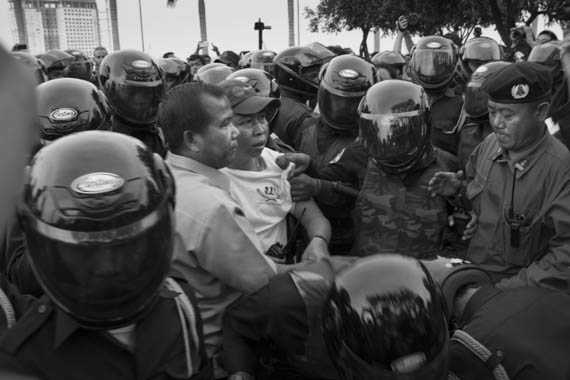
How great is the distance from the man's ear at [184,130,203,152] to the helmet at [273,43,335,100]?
313 cm

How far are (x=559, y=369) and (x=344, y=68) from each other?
9.90ft

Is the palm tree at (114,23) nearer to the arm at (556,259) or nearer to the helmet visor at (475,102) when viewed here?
the helmet visor at (475,102)

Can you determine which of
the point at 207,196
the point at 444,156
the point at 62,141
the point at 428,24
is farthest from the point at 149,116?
the point at 428,24

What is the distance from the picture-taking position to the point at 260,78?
4.78m

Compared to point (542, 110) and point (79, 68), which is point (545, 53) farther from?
point (79, 68)

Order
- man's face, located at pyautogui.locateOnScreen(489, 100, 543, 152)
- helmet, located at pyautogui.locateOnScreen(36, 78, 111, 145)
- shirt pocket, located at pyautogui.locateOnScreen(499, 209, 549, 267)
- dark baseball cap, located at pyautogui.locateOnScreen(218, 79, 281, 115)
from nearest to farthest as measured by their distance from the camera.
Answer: shirt pocket, located at pyautogui.locateOnScreen(499, 209, 549, 267)
man's face, located at pyautogui.locateOnScreen(489, 100, 543, 152)
dark baseball cap, located at pyautogui.locateOnScreen(218, 79, 281, 115)
helmet, located at pyautogui.locateOnScreen(36, 78, 111, 145)

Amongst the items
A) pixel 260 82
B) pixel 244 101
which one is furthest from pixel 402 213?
pixel 260 82

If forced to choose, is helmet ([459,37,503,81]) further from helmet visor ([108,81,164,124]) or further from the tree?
the tree

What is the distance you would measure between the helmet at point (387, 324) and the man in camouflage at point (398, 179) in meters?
1.47

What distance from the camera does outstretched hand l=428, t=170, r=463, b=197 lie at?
3.21 metres

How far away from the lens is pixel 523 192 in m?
2.86

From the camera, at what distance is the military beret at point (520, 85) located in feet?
9.46

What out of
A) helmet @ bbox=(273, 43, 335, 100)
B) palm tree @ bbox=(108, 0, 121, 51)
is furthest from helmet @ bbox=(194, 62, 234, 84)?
palm tree @ bbox=(108, 0, 121, 51)

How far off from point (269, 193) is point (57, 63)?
25.8 feet
